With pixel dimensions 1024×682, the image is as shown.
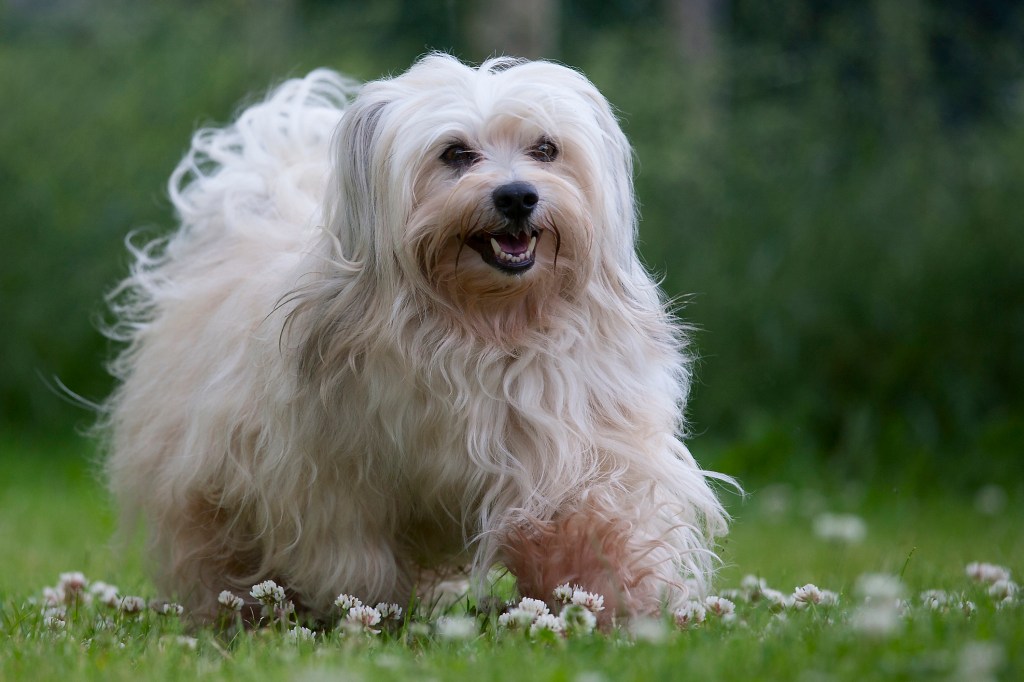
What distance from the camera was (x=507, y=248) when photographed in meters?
3.45

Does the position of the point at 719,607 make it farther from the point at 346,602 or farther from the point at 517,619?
the point at 346,602

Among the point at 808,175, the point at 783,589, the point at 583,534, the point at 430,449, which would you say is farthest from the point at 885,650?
the point at 808,175

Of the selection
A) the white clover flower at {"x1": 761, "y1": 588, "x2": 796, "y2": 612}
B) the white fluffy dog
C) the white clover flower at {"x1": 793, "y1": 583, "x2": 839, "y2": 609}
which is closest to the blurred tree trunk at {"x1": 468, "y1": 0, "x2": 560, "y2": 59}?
the white fluffy dog

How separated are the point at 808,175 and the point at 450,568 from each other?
214 inches

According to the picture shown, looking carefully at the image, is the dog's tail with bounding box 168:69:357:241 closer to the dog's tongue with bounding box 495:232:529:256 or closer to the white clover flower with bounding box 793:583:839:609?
the dog's tongue with bounding box 495:232:529:256

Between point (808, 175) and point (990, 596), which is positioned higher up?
point (808, 175)

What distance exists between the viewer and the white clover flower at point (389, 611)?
140 inches

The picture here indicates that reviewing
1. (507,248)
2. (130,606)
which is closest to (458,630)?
(507,248)

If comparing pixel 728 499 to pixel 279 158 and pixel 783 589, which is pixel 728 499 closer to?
pixel 783 589

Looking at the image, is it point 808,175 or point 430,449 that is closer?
point 430,449

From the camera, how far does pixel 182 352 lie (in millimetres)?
4332

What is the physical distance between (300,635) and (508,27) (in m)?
5.96

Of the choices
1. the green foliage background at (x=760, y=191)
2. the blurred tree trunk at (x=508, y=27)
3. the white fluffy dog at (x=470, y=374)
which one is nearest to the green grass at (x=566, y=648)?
the white fluffy dog at (x=470, y=374)

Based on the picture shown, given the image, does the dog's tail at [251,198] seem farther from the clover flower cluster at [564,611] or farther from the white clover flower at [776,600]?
the white clover flower at [776,600]
